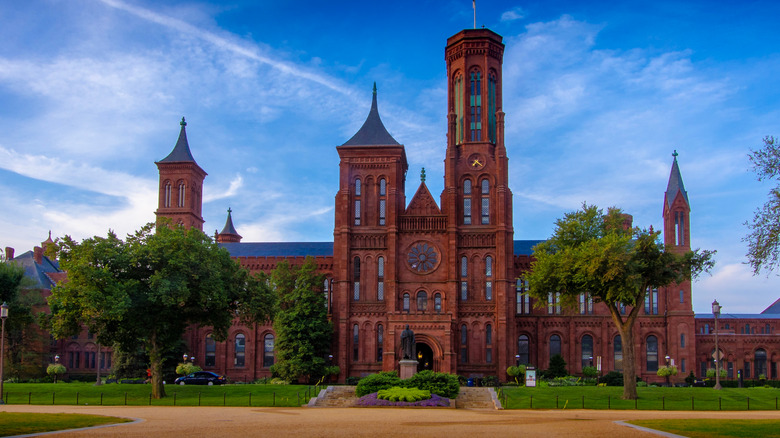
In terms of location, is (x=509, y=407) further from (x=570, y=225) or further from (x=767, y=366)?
(x=767, y=366)

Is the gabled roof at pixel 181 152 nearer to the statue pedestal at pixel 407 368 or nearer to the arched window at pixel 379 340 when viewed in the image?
the arched window at pixel 379 340

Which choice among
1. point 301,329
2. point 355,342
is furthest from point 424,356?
point 301,329

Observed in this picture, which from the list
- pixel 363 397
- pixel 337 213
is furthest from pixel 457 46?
pixel 363 397

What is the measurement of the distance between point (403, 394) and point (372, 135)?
3491cm

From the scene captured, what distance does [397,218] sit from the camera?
70.8 meters

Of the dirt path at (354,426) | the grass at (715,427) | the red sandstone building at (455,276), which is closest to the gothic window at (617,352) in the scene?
the red sandstone building at (455,276)

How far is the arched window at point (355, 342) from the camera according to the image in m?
69.8

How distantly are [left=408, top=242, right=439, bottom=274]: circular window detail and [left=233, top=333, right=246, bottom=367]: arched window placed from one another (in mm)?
19991

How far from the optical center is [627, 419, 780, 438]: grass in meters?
25.9

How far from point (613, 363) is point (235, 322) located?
122 ft

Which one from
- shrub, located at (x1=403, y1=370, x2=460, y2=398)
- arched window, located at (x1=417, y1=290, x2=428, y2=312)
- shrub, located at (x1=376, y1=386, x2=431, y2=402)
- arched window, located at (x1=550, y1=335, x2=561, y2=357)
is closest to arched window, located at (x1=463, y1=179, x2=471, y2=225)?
arched window, located at (x1=417, y1=290, x2=428, y2=312)

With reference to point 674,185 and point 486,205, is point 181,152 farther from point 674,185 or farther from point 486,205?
point 674,185

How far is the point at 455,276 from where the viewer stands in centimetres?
6888

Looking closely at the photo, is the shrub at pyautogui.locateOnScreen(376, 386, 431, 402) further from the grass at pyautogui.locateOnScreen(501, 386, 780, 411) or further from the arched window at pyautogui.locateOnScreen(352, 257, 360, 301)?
the arched window at pyautogui.locateOnScreen(352, 257, 360, 301)
